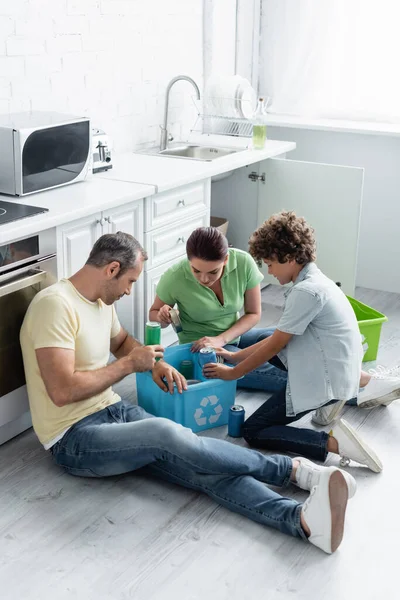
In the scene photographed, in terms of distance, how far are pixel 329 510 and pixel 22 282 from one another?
124cm

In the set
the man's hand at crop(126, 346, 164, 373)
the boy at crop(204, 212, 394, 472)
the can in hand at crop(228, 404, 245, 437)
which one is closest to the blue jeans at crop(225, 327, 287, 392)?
the can in hand at crop(228, 404, 245, 437)

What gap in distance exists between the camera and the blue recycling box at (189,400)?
288 centimetres

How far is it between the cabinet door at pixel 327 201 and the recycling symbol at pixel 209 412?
1.45m

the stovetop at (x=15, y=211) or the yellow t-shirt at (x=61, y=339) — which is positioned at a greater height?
the stovetop at (x=15, y=211)

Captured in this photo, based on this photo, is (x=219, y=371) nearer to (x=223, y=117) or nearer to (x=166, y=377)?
(x=166, y=377)

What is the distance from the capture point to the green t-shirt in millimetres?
3062

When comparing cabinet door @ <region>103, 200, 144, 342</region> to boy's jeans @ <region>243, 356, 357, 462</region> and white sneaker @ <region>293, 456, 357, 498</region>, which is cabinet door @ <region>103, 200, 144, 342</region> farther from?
white sneaker @ <region>293, 456, 357, 498</region>

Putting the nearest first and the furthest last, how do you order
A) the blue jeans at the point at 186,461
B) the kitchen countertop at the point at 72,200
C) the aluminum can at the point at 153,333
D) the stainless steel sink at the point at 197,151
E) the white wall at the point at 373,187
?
the blue jeans at the point at 186,461, the kitchen countertop at the point at 72,200, the aluminum can at the point at 153,333, the stainless steel sink at the point at 197,151, the white wall at the point at 373,187

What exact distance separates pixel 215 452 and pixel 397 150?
8.71 feet

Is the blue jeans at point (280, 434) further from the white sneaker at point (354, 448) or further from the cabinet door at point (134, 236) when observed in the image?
the cabinet door at point (134, 236)

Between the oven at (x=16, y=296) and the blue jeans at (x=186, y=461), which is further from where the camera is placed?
the oven at (x=16, y=296)

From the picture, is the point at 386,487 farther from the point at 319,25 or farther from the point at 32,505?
the point at 319,25

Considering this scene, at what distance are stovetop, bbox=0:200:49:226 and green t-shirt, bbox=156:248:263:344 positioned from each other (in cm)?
57

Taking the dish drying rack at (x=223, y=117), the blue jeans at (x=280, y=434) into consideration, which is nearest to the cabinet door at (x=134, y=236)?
the blue jeans at (x=280, y=434)
